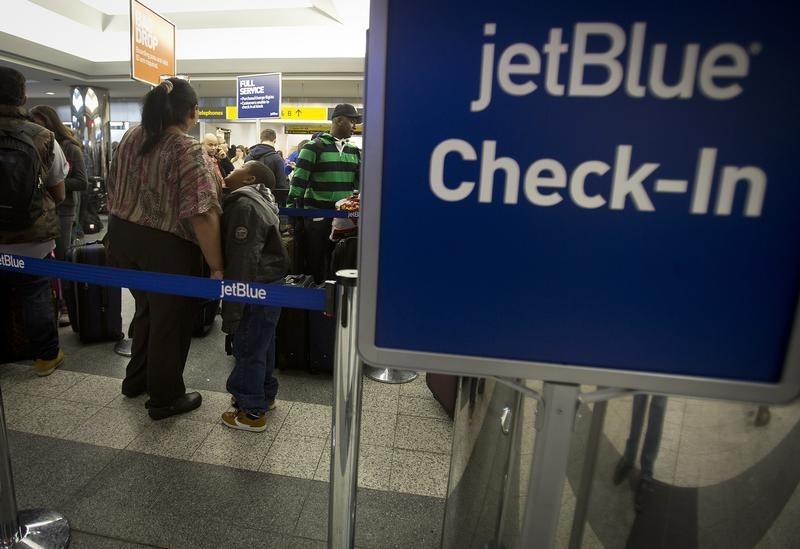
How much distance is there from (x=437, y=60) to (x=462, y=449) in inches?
37.5

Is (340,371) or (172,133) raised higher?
(172,133)

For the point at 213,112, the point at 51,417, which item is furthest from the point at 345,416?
the point at 213,112

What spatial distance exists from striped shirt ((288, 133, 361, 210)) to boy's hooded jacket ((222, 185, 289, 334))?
1634 mm

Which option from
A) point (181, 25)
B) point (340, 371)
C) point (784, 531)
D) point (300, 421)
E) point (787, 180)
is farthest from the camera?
point (181, 25)

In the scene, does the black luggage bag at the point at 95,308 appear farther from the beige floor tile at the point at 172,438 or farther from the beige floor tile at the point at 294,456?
the beige floor tile at the point at 294,456

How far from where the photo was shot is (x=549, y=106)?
61cm

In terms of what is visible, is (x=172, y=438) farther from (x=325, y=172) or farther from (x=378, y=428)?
(x=325, y=172)

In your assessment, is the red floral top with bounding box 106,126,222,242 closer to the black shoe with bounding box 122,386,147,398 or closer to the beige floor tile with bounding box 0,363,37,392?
the black shoe with bounding box 122,386,147,398

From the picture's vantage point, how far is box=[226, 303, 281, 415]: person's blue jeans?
2.38 metres

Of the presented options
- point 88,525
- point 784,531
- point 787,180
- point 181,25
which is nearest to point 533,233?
point 787,180

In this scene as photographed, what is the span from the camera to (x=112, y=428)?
245 centimetres

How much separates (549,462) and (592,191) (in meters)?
0.41

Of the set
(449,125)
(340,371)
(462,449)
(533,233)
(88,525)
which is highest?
(449,125)

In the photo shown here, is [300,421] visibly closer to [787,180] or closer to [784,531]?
[784,531]
